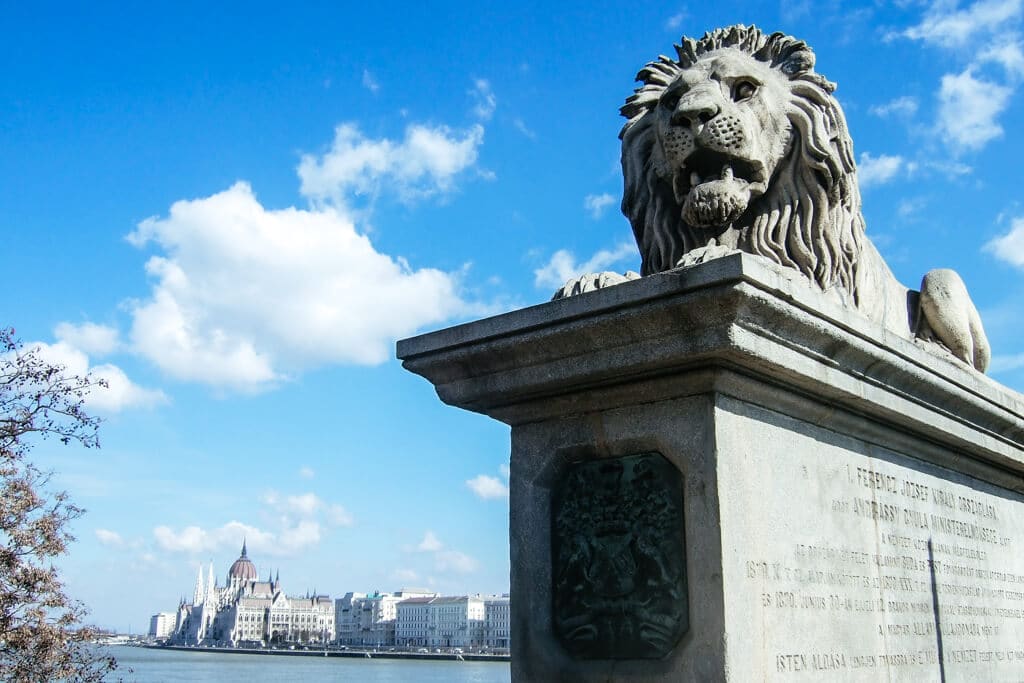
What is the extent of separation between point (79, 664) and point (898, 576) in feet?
49.9

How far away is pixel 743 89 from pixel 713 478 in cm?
228

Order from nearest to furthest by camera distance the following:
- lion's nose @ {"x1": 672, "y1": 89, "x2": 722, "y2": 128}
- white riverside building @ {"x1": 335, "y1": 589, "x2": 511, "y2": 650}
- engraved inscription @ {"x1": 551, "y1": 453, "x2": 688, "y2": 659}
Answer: engraved inscription @ {"x1": 551, "y1": 453, "x2": 688, "y2": 659} < lion's nose @ {"x1": 672, "y1": 89, "x2": 722, "y2": 128} < white riverside building @ {"x1": 335, "y1": 589, "x2": 511, "y2": 650}

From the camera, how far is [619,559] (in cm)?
402

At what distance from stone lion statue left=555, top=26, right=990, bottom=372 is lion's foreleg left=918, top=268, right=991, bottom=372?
2.33 feet

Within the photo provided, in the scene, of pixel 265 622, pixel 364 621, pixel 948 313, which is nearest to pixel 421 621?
pixel 364 621

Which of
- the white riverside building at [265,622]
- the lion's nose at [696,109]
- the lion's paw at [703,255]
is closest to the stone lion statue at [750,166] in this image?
the lion's nose at [696,109]

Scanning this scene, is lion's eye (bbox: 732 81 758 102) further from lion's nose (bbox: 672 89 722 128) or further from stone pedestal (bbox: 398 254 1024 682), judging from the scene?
stone pedestal (bbox: 398 254 1024 682)

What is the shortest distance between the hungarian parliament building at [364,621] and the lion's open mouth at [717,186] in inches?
5578

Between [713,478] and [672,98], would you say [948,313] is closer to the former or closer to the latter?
[672,98]

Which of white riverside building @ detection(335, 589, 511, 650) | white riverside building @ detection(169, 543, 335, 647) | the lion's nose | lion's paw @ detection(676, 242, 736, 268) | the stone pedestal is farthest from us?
white riverside building @ detection(169, 543, 335, 647)

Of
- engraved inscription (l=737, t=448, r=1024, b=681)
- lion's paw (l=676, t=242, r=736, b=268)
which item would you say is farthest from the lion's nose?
engraved inscription (l=737, t=448, r=1024, b=681)

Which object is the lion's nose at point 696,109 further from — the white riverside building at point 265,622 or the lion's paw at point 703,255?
the white riverside building at point 265,622

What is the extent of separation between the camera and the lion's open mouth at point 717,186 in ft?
16.1

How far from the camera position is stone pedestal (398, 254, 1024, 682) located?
3.71 meters
